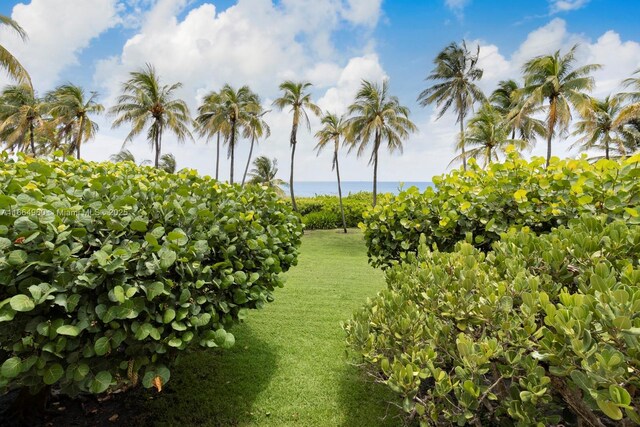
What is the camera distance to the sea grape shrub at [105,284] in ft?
5.81

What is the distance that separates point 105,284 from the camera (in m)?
1.91

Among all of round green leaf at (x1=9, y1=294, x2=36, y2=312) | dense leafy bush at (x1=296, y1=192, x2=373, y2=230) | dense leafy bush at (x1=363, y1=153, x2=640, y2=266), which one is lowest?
dense leafy bush at (x1=296, y1=192, x2=373, y2=230)

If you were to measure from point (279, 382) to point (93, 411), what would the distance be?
1.78m

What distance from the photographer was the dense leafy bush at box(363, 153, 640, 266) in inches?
107

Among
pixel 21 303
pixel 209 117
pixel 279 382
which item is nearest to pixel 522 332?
pixel 21 303

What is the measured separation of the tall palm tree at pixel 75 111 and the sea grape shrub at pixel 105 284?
27506 mm

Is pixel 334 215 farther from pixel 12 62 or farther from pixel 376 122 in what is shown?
pixel 12 62

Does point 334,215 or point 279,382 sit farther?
point 334,215

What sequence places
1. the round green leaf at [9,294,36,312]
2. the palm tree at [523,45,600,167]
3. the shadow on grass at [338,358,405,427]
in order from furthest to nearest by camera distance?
1. the palm tree at [523,45,600,167]
2. the shadow on grass at [338,358,405,427]
3. the round green leaf at [9,294,36,312]

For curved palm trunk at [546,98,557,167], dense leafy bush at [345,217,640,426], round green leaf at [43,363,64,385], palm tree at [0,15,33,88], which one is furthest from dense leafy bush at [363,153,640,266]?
curved palm trunk at [546,98,557,167]

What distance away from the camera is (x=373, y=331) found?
7.22ft

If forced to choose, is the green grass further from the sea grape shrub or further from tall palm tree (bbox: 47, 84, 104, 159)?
tall palm tree (bbox: 47, 84, 104, 159)

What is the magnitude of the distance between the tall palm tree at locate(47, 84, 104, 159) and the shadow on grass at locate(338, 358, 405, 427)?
1097 inches

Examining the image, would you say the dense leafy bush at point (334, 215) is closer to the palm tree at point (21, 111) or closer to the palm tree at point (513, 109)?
the palm tree at point (513, 109)
